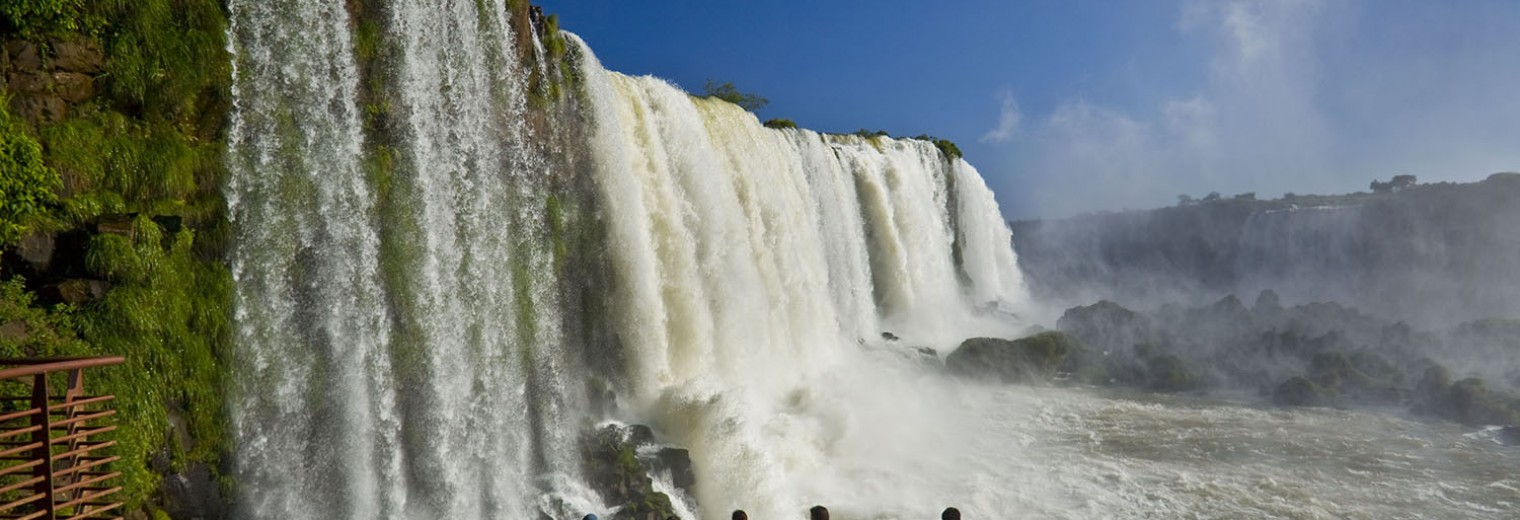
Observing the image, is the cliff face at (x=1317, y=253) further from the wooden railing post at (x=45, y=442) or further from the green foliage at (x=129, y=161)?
the wooden railing post at (x=45, y=442)

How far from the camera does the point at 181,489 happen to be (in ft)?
21.7

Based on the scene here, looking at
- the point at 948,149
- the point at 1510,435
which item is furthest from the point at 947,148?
the point at 1510,435

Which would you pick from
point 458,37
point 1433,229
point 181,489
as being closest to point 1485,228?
point 1433,229

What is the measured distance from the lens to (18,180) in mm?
5766

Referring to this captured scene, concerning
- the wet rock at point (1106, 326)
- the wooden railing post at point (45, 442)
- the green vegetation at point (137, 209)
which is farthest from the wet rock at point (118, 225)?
the wet rock at point (1106, 326)

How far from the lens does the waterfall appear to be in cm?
747

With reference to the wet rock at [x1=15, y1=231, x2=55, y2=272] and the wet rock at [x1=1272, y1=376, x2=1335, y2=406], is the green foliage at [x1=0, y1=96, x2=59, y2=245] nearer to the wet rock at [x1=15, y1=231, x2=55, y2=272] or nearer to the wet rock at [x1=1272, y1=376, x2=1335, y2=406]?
the wet rock at [x1=15, y1=231, x2=55, y2=272]

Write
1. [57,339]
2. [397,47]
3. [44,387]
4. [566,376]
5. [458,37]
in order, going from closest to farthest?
[44,387]
[57,339]
[397,47]
[458,37]
[566,376]

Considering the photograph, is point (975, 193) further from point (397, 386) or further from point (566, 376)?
point (397, 386)

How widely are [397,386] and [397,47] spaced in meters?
3.72

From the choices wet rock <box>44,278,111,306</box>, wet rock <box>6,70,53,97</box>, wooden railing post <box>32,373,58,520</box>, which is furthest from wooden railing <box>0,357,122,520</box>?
wet rock <box>6,70,53,97</box>

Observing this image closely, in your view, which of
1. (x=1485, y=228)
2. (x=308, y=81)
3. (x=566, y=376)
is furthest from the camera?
(x=1485, y=228)

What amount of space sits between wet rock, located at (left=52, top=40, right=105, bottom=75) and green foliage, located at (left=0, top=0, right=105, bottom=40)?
0.11 m

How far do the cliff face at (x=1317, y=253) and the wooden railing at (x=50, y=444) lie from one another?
40.5 m
